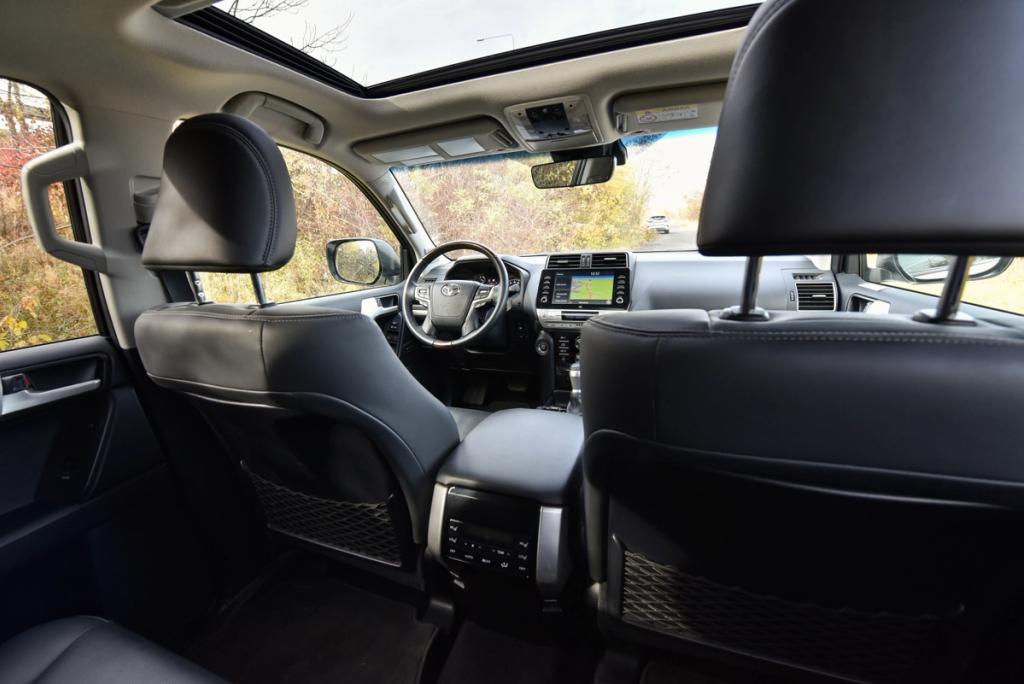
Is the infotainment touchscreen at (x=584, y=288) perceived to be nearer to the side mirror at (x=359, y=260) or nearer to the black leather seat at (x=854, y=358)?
the side mirror at (x=359, y=260)

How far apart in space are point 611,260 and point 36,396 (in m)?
2.48

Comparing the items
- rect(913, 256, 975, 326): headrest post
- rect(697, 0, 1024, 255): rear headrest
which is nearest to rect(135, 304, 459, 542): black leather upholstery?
Answer: rect(697, 0, 1024, 255): rear headrest

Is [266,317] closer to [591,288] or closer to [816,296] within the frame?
[591,288]

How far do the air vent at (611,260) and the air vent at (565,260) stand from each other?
0.30ft

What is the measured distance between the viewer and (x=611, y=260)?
253cm

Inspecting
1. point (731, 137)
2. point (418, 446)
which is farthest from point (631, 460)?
point (418, 446)

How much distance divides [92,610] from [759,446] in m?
2.12

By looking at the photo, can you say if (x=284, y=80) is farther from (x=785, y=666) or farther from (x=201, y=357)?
(x=785, y=666)

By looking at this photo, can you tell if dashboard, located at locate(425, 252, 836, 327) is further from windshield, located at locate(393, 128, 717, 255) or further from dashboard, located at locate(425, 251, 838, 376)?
windshield, located at locate(393, 128, 717, 255)

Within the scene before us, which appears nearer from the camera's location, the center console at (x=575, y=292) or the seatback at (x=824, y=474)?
the seatback at (x=824, y=474)

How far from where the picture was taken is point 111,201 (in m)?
1.50

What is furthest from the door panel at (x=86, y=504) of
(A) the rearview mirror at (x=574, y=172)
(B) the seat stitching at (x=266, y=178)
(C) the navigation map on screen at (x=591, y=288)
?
(A) the rearview mirror at (x=574, y=172)

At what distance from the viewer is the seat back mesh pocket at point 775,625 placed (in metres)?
0.87

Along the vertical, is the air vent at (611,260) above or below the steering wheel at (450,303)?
above
